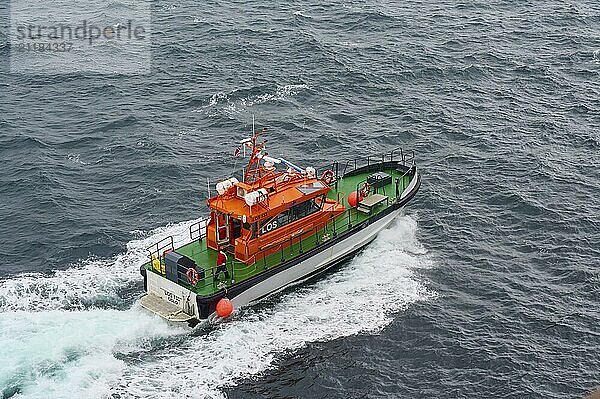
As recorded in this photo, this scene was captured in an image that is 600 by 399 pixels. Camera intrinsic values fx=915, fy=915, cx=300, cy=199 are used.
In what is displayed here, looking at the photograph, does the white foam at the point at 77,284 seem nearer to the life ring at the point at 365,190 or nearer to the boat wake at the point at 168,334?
the boat wake at the point at 168,334

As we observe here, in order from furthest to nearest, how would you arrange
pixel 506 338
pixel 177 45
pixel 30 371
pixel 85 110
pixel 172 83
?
pixel 177 45 → pixel 172 83 → pixel 85 110 → pixel 506 338 → pixel 30 371

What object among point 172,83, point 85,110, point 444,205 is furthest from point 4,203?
point 444,205

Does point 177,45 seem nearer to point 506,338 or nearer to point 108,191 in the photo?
point 108,191

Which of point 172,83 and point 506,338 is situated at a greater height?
point 172,83

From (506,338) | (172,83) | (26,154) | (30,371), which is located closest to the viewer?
(30,371)

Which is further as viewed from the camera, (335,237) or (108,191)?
(108,191)

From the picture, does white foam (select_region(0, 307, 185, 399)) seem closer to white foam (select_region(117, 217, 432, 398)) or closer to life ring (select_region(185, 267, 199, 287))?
white foam (select_region(117, 217, 432, 398))

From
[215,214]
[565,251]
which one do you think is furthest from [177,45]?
[565,251]

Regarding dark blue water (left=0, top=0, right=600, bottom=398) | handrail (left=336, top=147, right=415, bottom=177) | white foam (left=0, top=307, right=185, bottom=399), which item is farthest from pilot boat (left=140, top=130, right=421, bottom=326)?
handrail (left=336, top=147, right=415, bottom=177)
